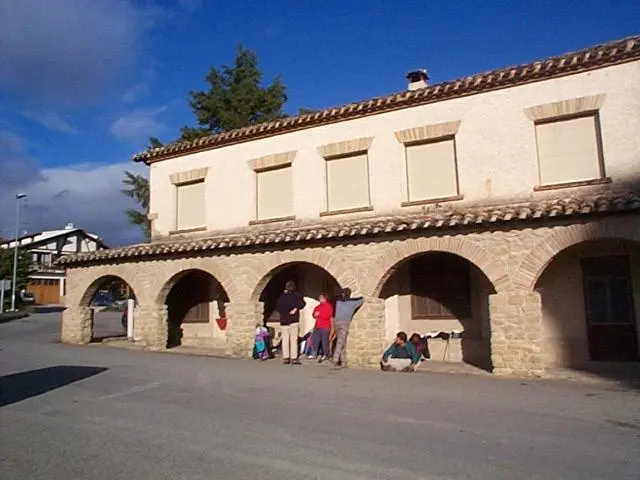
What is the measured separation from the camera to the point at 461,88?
12.7 meters

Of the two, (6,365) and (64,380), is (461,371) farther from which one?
(6,365)

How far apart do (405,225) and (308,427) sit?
19.4ft

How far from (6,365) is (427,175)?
32.7 ft

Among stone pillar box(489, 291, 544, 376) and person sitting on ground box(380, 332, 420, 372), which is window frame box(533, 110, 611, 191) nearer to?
stone pillar box(489, 291, 544, 376)

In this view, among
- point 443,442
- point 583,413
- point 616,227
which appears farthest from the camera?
point 616,227

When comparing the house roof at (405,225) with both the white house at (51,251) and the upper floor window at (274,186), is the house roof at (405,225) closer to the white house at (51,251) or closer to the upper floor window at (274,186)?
the upper floor window at (274,186)

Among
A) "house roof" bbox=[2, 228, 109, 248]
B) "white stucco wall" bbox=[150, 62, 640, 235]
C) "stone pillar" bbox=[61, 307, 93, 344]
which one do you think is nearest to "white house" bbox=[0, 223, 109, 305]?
"house roof" bbox=[2, 228, 109, 248]

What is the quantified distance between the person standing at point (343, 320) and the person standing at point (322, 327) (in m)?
1.14

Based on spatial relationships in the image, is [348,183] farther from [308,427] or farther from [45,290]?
[45,290]

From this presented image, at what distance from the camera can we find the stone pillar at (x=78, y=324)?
17078 mm

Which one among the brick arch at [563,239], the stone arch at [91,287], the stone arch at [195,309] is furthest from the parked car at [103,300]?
the brick arch at [563,239]

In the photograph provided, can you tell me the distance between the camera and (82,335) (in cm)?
1712

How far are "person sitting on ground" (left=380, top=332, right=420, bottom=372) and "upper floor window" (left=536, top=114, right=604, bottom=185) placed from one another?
4384mm

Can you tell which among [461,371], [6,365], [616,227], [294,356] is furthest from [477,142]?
[6,365]
